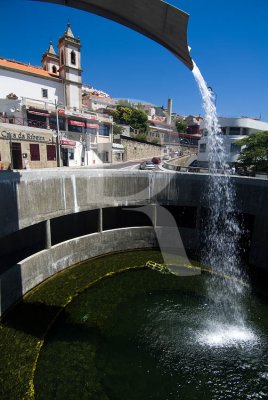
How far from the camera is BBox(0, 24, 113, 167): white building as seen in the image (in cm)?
3691

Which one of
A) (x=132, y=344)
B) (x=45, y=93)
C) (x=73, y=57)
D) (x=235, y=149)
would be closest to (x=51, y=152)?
(x=45, y=93)

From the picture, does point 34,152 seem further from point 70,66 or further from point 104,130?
point 70,66

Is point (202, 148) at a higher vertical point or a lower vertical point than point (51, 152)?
higher

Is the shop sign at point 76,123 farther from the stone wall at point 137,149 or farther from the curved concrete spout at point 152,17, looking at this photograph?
the curved concrete spout at point 152,17

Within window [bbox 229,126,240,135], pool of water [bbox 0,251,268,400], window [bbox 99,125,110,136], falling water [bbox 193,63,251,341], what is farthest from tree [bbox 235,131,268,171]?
pool of water [bbox 0,251,268,400]

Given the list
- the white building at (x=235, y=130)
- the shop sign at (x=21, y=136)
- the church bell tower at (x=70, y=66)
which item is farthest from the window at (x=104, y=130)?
the white building at (x=235, y=130)

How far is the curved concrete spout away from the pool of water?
379 inches

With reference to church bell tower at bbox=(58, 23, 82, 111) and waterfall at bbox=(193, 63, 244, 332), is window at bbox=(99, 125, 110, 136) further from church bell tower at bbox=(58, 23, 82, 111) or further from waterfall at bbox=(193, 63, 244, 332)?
waterfall at bbox=(193, 63, 244, 332)

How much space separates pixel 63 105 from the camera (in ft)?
147

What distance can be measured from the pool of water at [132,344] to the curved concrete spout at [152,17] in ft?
31.6

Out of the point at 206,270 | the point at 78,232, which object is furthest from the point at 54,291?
the point at 206,270

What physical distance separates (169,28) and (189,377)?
1015 centimetres

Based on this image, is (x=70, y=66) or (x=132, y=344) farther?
(x=70, y=66)

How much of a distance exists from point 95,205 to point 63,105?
3529cm
